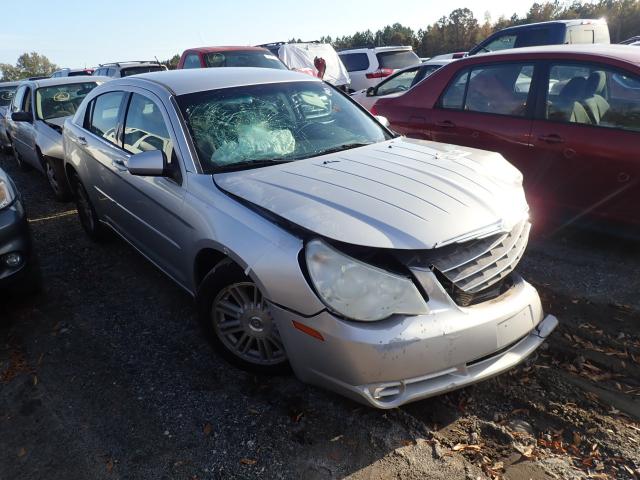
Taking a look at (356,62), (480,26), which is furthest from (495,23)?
(356,62)

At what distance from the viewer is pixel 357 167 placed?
2.97 meters

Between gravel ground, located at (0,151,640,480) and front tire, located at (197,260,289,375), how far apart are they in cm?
16

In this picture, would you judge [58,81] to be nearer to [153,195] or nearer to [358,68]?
[153,195]

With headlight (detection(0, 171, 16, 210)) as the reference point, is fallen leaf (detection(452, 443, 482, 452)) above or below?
below

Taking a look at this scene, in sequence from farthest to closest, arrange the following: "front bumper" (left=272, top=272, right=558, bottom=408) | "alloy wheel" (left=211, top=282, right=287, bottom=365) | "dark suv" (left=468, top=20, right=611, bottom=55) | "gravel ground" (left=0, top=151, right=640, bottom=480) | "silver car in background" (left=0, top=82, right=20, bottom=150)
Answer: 1. "silver car in background" (left=0, top=82, right=20, bottom=150)
2. "dark suv" (left=468, top=20, right=611, bottom=55)
3. "alloy wheel" (left=211, top=282, right=287, bottom=365)
4. "gravel ground" (left=0, top=151, right=640, bottom=480)
5. "front bumper" (left=272, top=272, right=558, bottom=408)

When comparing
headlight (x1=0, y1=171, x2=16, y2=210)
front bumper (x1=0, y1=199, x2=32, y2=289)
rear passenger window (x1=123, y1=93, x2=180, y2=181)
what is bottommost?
front bumper (x1=0, y1=199, x2=32, y2=289)

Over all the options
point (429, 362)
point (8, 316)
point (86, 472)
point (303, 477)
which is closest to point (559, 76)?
point (429, 362)

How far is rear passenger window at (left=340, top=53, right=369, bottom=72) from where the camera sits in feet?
45.1

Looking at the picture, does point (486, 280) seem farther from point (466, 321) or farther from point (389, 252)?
point (389, 252)

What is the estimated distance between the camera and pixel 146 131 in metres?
3.55

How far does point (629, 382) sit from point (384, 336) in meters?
1.55

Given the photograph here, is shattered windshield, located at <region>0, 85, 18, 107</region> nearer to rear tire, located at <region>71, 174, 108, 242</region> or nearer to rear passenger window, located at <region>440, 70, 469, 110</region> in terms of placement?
rear tire, located at <region>71, 174, 108, 242</region>

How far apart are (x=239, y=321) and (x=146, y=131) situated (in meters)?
1.67

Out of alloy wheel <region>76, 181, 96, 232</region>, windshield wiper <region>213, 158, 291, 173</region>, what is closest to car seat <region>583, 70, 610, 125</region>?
windshield wiper <region>213, 158, 291, 173</region>
